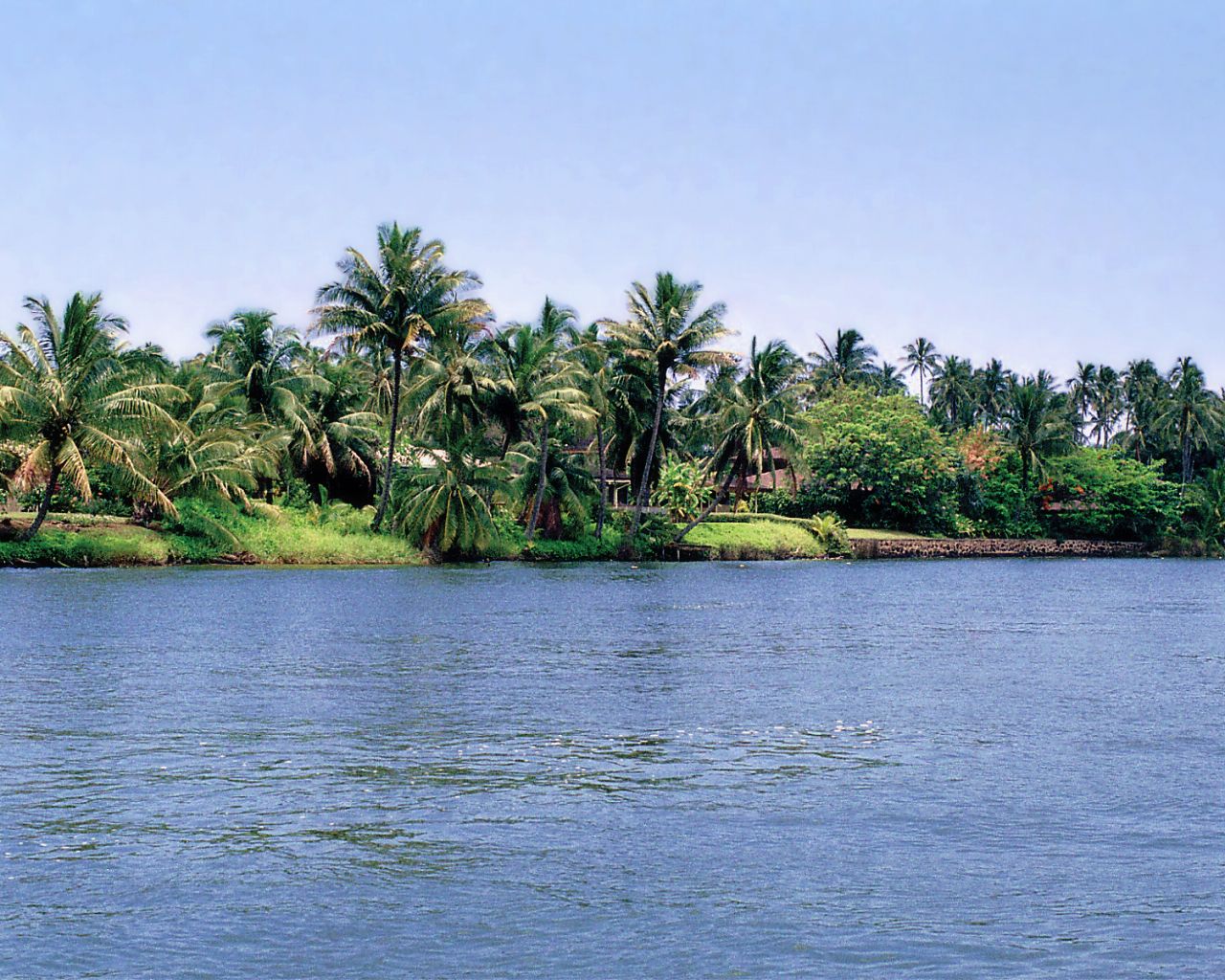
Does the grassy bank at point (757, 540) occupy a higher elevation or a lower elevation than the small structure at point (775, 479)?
lower

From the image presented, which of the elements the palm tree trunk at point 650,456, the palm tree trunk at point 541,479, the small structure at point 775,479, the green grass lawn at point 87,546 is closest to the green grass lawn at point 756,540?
the palm tree trunk at point 650,456

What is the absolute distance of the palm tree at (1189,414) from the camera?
4286 inches

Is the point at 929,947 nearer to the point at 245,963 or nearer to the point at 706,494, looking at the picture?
the point at 245,963

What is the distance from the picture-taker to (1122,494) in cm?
9444

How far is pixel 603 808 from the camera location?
13.0 m

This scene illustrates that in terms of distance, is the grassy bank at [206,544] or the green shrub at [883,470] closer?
the grassy bank at [206,544]

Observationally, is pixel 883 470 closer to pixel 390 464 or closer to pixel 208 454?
pixel 390 464

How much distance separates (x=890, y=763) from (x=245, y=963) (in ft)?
28.2

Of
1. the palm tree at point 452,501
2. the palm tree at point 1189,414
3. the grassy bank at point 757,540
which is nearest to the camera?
the palm tree at point 452,501

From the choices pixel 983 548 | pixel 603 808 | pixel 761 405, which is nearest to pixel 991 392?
pixel 983 548

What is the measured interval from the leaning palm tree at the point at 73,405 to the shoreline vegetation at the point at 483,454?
0.09 meters

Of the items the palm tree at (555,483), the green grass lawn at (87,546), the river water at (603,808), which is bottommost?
the river water at (603,808)

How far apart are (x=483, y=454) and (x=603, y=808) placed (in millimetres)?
49627

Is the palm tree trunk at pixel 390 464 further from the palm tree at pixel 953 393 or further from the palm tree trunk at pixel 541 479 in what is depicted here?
the palm tree at pixel 953 393
